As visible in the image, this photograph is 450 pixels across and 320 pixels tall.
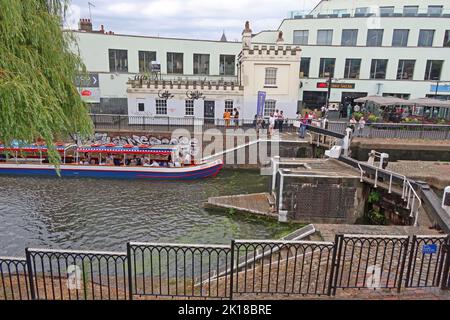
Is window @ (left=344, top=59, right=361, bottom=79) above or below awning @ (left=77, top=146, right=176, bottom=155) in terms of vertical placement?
above

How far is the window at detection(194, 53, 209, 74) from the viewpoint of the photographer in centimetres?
3166

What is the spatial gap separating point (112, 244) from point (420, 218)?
33.6 feet

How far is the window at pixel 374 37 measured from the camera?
102 ft

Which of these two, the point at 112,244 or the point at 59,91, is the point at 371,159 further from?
the point at 59,91

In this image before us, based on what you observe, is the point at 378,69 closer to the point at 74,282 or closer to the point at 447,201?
the point at 447,201

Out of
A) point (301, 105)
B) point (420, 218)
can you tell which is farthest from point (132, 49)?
point (420, 218)

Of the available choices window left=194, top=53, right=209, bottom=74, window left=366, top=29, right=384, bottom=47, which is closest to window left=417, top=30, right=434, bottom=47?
window left=366, top=29, right=384, bottom=47

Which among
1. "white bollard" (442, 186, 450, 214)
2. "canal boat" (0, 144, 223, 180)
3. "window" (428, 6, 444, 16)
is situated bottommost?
"canal boat" (0, 144, 223, 180)

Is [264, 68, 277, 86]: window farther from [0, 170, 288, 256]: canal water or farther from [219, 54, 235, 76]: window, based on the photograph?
[0, 170, 288, 256]: canal water

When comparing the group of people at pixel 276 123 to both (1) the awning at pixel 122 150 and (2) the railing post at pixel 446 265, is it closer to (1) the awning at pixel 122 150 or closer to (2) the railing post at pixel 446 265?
(1) the awning at pixel 122 150

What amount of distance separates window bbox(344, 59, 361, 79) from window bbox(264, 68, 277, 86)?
911 centimetres

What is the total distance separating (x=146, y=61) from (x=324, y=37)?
18.1 m

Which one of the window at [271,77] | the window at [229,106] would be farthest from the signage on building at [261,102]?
the window at [229,106]

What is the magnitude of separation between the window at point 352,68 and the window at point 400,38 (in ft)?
13.2
